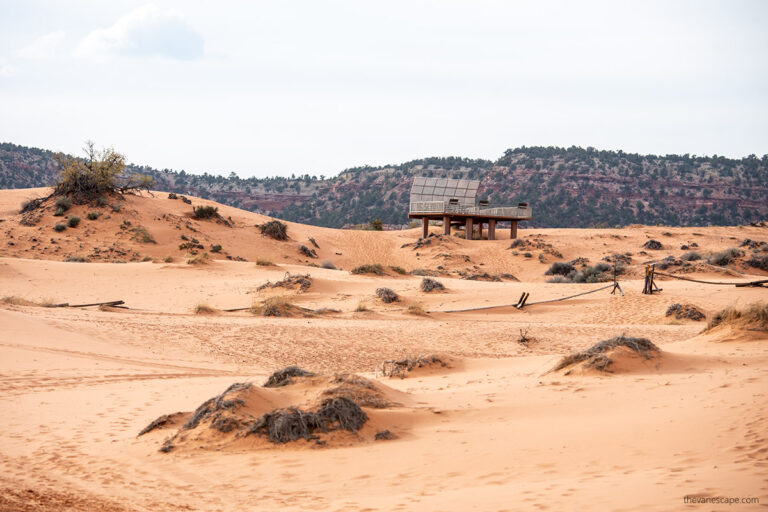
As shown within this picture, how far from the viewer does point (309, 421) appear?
21.8 feet

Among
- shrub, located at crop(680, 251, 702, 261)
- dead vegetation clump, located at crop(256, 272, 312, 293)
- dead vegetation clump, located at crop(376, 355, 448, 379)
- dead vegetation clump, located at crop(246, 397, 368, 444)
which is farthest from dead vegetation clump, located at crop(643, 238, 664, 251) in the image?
dead vegetation clump, located at crop(246, 397, 368, 444)

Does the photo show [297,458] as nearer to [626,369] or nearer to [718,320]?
[626,369]

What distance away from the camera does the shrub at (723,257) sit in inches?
1157

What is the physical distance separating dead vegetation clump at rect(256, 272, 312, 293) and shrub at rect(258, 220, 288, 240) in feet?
54.4

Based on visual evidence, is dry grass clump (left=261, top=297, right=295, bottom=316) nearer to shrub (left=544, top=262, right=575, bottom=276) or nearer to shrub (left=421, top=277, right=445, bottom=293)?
shrub (left=421, top=277, right=445, bottom=293)

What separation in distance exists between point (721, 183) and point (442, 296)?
2706 inches

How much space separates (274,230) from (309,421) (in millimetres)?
33174

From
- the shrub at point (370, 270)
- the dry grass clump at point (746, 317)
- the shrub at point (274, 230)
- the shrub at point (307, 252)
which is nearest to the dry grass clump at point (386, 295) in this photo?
the shrub at point (370, 270)

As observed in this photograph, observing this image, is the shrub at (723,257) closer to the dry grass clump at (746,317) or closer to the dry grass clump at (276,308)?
the dry grass clump at (746,317)

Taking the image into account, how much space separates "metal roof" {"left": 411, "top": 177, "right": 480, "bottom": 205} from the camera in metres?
42.2

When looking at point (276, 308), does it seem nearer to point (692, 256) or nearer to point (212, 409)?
point (212, 409)

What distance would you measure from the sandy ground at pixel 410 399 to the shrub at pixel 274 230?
17.3 m

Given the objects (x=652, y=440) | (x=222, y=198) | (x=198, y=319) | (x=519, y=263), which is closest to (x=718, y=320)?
(x=652, y=440)

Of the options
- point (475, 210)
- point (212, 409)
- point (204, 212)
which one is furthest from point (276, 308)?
point (475, 210)
